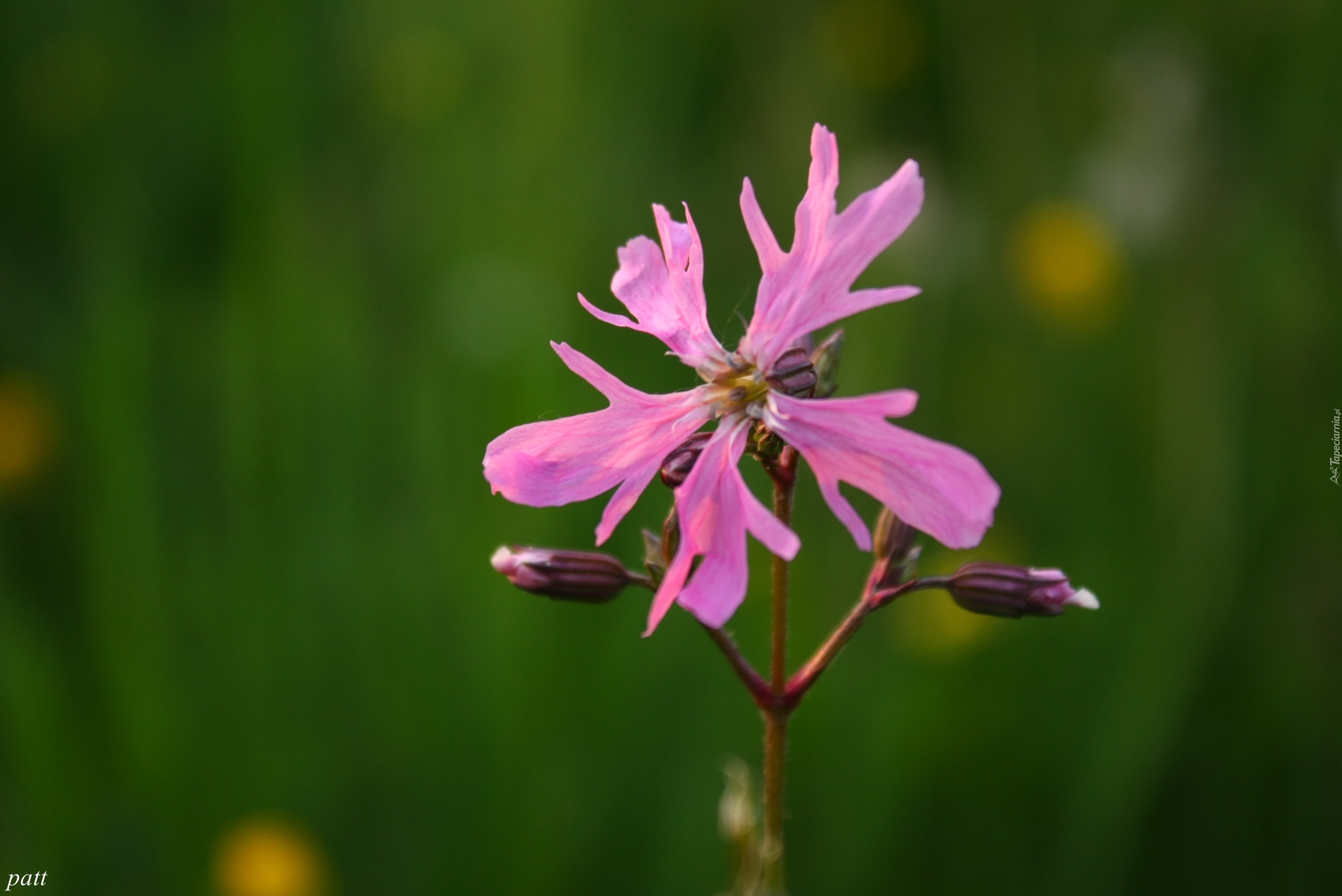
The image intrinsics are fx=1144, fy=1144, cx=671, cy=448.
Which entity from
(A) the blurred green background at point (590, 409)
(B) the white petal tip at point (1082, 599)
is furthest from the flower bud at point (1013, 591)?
(A) the blurred green background at point (590, 409)

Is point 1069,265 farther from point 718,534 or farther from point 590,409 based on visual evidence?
point 718,534

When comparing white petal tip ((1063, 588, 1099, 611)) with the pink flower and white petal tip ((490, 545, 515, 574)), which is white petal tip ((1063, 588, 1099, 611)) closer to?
the pink flower

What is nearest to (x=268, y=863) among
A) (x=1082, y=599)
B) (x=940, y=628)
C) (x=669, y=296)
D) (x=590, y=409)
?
(x=590, y=409)

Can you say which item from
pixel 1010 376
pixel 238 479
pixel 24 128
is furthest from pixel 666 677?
pixel 24 128

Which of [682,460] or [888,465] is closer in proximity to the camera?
[888,465]

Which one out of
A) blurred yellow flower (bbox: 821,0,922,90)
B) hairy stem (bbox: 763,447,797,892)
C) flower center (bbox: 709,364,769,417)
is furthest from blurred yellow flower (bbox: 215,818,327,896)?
blurred yellow flower (bbox: 821,0,922,90)

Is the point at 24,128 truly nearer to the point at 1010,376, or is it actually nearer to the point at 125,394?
the point at 125,394

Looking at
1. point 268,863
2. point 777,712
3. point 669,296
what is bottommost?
point 268,863
